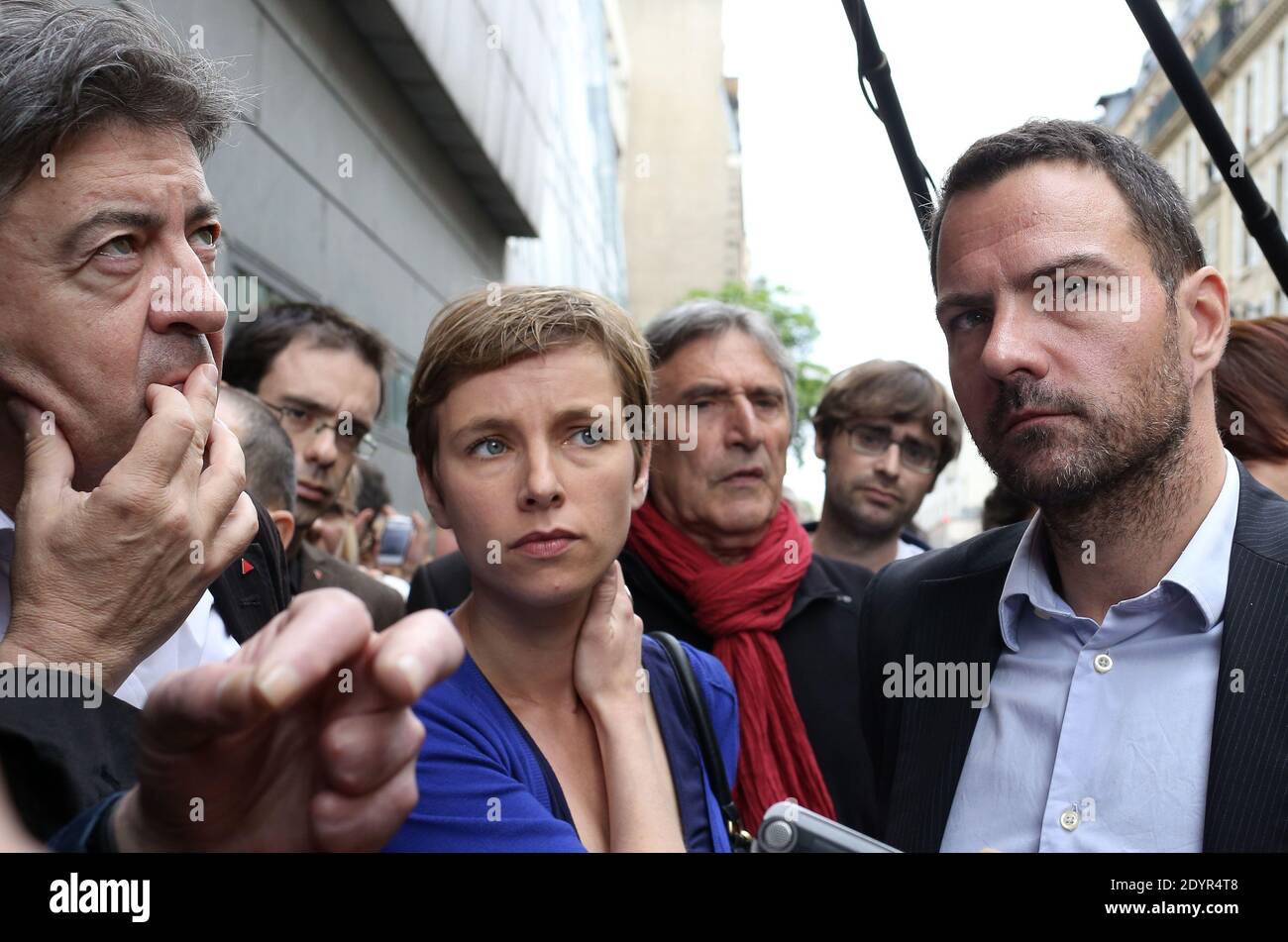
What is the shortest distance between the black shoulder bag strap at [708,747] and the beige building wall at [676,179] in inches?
1759

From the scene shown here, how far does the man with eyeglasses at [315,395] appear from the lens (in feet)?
13.0

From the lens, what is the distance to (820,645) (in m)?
3.27

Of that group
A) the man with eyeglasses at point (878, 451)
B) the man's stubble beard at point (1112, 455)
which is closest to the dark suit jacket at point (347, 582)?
the man with eyeglasses at point (878, 451)

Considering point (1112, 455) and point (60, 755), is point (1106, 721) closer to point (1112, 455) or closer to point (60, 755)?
point (1112, 455)

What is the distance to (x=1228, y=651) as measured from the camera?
170cm

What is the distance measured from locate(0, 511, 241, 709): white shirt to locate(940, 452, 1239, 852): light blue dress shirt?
117cm

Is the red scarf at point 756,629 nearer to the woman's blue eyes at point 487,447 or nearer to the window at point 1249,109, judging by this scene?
the woman's blue eyes at point 487,447

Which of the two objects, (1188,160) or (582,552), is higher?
(1188,160)

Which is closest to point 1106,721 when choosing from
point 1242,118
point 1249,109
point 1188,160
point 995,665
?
point 995,665

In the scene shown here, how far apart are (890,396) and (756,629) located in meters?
1.92

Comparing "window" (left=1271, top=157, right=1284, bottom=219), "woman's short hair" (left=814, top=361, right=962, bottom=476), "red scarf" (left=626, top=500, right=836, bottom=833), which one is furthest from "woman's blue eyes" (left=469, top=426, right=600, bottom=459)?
"window" (left=1271, top=157, right=1284, bottom=219)

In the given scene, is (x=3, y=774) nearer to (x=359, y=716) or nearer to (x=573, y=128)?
(x=359, y=716)
